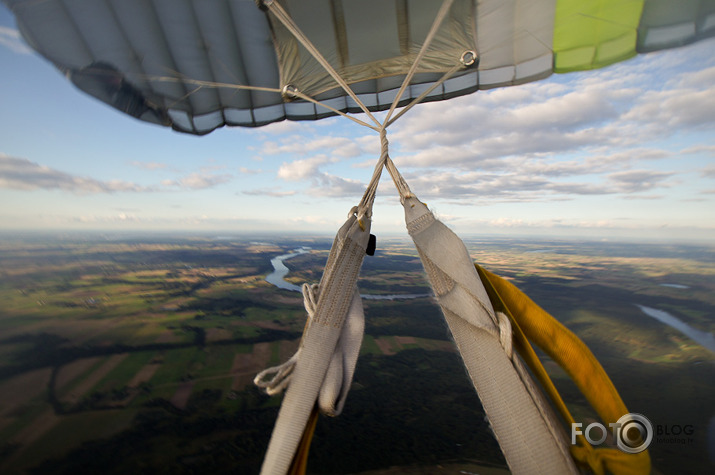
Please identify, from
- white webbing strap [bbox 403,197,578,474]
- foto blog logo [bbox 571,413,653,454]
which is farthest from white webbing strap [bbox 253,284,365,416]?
foto blog logo [bbox 571,413,653,454]

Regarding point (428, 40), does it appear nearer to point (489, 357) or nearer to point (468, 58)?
point (468, 58)

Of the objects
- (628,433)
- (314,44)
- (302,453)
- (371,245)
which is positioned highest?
(314,44)

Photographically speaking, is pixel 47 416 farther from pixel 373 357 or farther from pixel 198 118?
pixel 198 118

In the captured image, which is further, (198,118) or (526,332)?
(198,118)

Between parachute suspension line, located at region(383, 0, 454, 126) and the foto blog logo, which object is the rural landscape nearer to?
the foto blog logo

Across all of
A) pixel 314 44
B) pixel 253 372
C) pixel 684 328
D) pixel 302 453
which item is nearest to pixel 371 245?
pixel 302 453

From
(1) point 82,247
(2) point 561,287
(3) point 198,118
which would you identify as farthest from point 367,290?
(1) point 82,247
